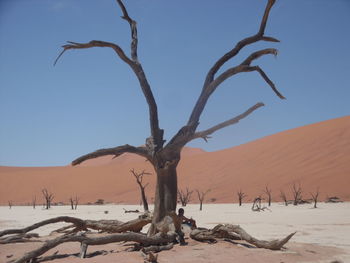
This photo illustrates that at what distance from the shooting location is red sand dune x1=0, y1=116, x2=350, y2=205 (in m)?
41.1

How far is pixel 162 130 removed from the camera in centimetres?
755

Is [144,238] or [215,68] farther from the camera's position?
[215,68]

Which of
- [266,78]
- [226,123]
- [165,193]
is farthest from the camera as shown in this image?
[266,78]

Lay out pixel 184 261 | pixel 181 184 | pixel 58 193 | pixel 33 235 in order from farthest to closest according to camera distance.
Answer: pixel 58 193, pixel 181 184, pixel 33 235, pixel 184 261

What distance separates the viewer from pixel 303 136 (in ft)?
183

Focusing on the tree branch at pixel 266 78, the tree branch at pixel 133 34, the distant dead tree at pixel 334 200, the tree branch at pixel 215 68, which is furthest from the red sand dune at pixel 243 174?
the tree branch at pixel 133 34

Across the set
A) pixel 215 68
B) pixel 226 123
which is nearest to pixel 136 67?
pixel 215 68

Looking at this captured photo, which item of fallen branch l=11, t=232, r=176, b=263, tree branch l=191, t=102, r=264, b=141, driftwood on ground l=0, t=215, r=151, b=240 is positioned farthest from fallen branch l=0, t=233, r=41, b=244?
tree branch l=191, t=102, r=264, b=141

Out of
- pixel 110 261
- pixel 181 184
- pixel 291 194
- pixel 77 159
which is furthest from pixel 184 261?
pixel 181 184

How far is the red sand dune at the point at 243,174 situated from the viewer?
4109cm

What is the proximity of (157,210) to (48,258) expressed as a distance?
2.13 m

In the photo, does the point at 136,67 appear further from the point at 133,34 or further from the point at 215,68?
the point at 215,68

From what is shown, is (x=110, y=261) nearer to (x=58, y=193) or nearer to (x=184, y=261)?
(x=184, y=261)

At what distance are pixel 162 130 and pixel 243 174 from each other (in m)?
44.0
